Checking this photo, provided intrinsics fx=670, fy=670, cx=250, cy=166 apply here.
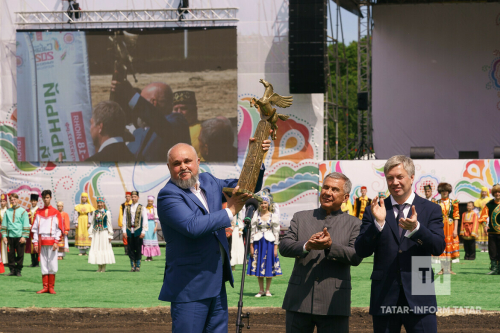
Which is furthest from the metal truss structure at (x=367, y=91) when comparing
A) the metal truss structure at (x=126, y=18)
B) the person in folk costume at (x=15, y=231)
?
the person in folk costume at (x=15, y=231)

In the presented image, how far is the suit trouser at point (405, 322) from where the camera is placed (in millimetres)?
4465

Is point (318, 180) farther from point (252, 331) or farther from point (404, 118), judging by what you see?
point (252, 331)

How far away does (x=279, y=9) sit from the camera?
931 inches

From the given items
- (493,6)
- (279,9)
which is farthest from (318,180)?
(493,6)

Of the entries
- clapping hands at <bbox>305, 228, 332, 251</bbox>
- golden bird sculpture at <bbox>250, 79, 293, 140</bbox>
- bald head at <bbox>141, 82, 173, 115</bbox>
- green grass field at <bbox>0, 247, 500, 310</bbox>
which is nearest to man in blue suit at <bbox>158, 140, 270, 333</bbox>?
golden bird sculpture at <bbox>250, 79, 293, 140</bbox>

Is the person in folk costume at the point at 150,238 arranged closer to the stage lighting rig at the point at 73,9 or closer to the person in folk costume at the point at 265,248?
the person in folk costume at the point at 265,248

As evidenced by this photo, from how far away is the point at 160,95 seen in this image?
924 inches

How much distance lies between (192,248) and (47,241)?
797 centimetres

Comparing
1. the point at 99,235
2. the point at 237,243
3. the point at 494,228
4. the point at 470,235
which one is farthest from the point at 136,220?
the point at 470,235

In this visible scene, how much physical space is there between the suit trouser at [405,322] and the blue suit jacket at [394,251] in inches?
2.2

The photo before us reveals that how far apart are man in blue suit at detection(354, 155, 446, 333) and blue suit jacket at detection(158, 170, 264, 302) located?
3.29 feet

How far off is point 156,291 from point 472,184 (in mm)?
13872

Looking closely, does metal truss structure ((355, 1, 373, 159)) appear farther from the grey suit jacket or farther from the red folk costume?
the grey suit jacket

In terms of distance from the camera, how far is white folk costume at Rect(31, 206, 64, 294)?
38.0 ft
